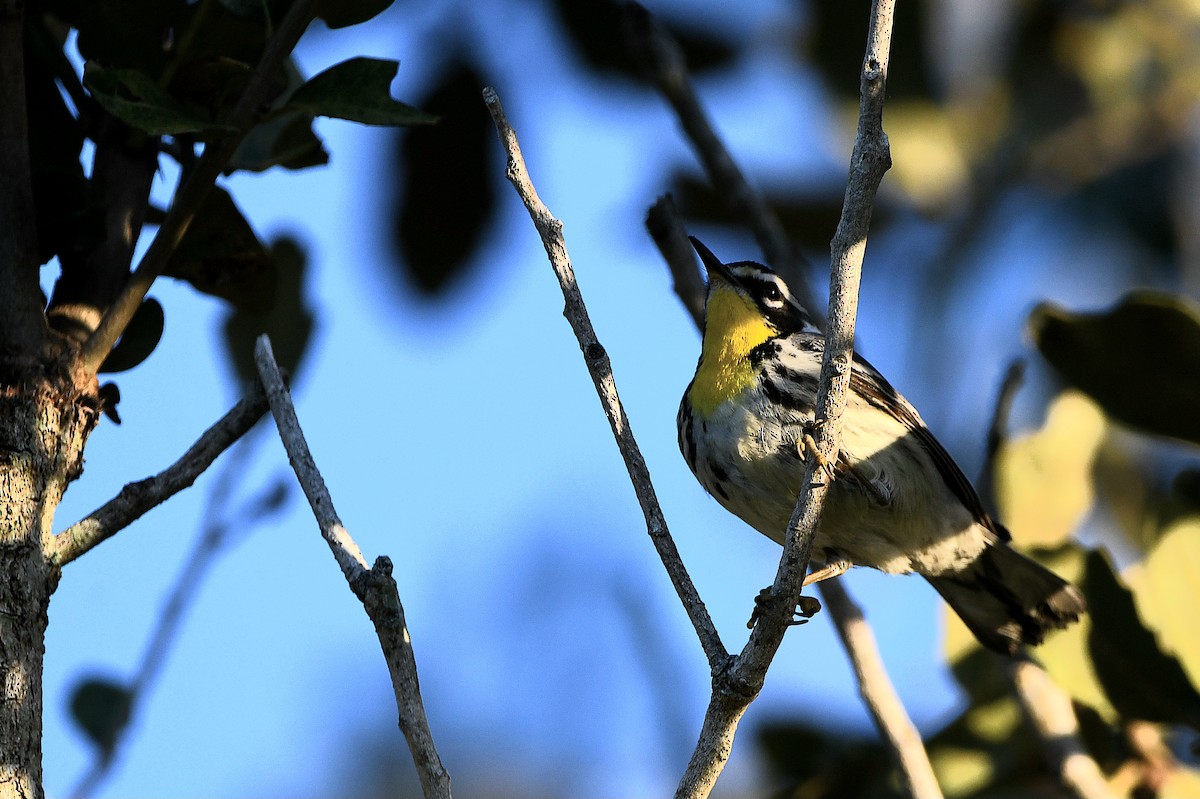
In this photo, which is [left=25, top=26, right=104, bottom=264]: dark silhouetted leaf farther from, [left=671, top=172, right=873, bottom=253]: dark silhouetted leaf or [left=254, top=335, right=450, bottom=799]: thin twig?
[left=671, top=172, right=873, bottom=253]: dark silhouetted leaf

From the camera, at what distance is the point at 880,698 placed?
8.39 ft

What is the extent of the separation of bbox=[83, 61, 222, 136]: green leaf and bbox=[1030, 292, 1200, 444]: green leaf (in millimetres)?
2037

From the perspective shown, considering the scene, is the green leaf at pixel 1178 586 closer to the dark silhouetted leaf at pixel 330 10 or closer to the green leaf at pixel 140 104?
the dark silhouetted leaf at pixel 330 10

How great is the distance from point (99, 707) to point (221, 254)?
1129 millimetres

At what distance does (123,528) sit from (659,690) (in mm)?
1582

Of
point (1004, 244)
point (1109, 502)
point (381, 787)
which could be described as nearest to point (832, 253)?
point (1109, 502)

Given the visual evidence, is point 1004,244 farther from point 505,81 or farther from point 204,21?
point 204,21

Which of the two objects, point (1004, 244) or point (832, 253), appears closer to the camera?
point (832, 253)

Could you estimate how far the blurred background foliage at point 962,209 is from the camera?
206 cm

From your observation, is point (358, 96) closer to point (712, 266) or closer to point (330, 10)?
point (330, 10)

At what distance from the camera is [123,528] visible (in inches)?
70.4

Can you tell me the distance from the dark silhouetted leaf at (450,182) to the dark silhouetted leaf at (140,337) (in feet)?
A: 3.70

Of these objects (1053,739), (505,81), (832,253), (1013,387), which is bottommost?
(1053,739)

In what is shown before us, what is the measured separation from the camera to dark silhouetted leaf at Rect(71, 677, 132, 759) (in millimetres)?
2590
